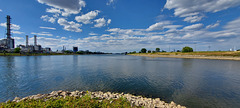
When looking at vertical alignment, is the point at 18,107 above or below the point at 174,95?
above

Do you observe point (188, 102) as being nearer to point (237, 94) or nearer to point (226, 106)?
point (226, 106)

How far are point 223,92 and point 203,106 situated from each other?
7.39 meters

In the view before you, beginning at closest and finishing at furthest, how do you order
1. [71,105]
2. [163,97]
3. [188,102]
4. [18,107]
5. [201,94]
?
1. [18,107]
2. [71,105]
3. [188,102]
4. [163,97]
5. [201,94]

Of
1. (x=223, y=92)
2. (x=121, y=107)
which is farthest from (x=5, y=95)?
(x=223, y=92)

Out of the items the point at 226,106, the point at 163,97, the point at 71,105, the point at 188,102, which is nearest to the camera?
the point at 71,105

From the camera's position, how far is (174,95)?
43.4 ft

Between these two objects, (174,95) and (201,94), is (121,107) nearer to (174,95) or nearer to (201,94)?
(174,95)

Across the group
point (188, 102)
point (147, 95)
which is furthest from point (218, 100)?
point (147, 95)

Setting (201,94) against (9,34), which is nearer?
(201,94)

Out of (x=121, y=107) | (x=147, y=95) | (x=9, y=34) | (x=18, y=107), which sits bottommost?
(x=147, y=95)

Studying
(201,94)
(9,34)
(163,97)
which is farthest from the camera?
(9,34)

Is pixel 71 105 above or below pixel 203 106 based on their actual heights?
above

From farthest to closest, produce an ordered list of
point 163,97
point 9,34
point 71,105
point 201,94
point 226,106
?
point 9,34 < point 201,94 < point 163,97 < point 226,106 < point 71,105

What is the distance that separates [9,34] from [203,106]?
263 meters
